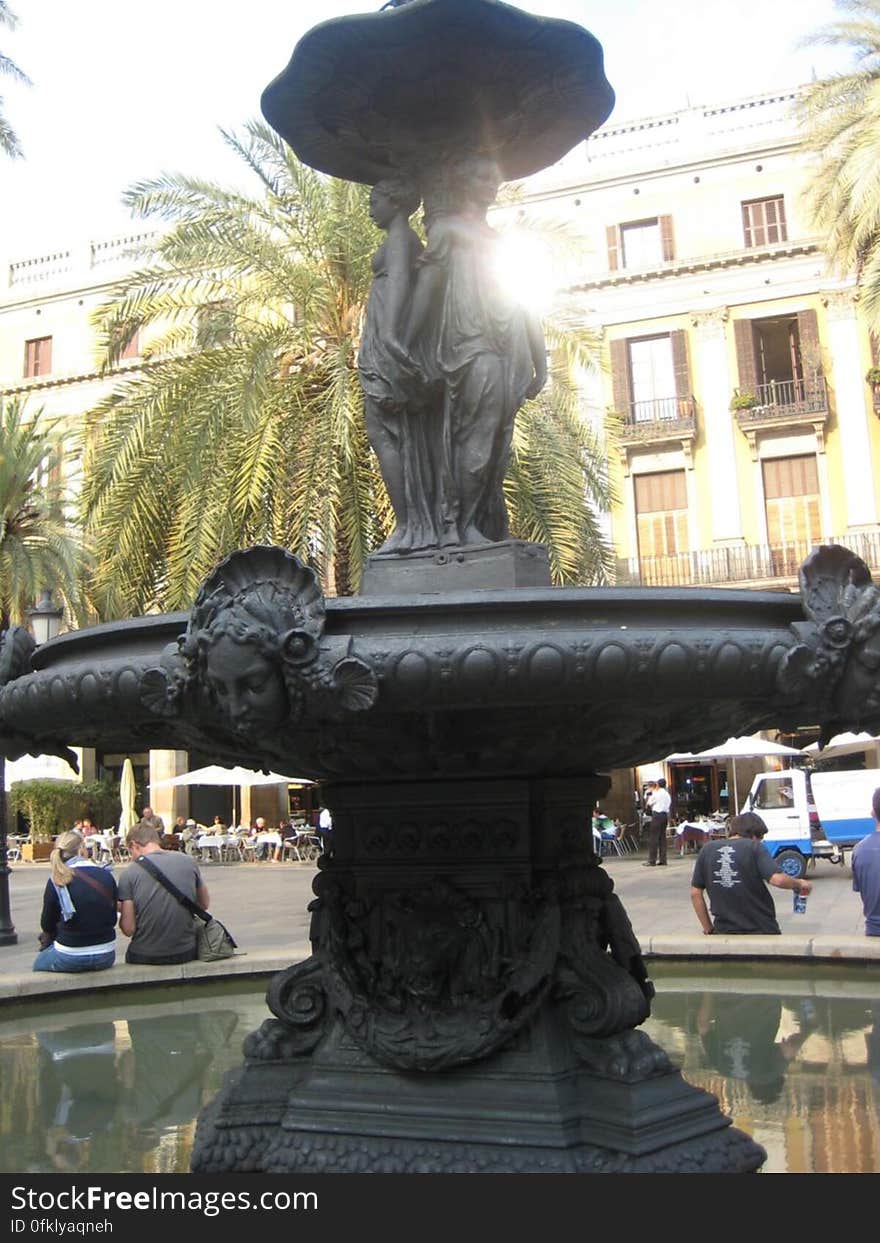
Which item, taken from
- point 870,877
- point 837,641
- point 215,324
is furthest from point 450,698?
point 215,324

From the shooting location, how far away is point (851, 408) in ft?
105

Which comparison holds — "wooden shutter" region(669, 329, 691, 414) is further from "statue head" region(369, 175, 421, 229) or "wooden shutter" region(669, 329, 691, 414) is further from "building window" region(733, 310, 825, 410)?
"statue head" region(369, 175, 421, 229)

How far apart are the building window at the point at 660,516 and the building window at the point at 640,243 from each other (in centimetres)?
576

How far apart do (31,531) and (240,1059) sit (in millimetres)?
23043

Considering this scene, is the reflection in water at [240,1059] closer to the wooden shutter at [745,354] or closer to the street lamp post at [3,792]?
the street lamp post at [3,792]

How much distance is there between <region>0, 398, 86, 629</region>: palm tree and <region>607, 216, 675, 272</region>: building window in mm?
15998

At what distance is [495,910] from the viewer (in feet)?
12.4

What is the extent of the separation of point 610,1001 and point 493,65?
111 inches

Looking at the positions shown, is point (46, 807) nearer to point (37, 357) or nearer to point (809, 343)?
point (37, 357)

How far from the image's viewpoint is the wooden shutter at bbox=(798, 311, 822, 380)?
3216 cm

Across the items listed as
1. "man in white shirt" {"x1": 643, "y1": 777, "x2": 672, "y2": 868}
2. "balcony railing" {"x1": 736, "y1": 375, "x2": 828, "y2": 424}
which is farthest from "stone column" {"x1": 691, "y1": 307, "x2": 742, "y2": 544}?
"man in white shirt" {"x1": 643, "y1": 777, "x2": 672, "y2": 868}

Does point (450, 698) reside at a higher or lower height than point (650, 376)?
lower

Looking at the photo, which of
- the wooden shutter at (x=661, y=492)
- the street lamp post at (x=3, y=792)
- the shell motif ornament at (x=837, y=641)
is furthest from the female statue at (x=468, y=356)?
the wooden shutter at (x=661, y=492)

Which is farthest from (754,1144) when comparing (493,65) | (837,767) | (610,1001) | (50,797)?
(50,797)
